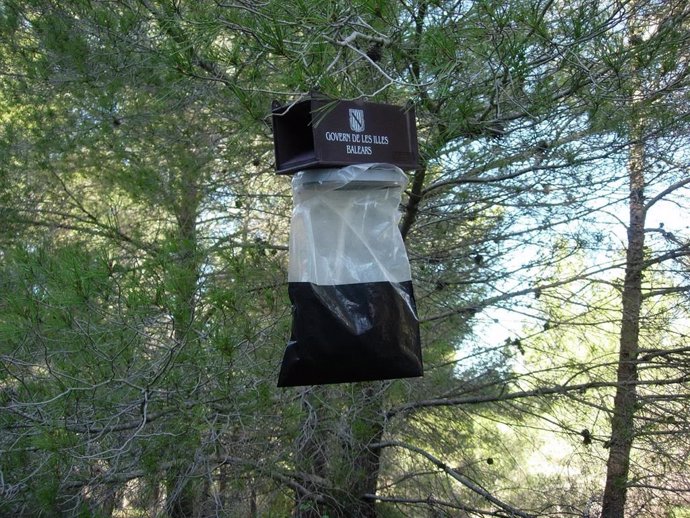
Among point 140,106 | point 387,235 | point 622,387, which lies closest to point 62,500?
point 387,235

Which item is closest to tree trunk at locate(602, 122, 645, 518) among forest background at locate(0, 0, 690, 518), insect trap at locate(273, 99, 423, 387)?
forest background at locate(0, 0, 690, 518)

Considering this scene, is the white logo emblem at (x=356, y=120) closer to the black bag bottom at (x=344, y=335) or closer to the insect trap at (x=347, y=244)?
the insect trap at (x=347, y=244)

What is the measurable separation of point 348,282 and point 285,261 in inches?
69.7

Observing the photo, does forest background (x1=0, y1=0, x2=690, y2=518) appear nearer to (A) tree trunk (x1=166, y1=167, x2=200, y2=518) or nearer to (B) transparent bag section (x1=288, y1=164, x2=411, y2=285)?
(A) tree trunk (x1=166, y1=167, x2=200, y2=518)

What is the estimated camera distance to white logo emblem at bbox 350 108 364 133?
168 centimetres

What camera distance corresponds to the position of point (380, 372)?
1764 mm

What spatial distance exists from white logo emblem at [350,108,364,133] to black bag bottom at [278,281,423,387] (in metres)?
0.37

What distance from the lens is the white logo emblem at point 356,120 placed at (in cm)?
168

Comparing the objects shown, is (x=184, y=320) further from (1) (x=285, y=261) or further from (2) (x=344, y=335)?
(1) (x=285, y=261)

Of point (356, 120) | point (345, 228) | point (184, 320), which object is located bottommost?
point (184, 320)

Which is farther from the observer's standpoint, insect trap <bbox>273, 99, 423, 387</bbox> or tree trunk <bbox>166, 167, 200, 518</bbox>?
tree trunk <bbox>166, 167, 200, 518</bbox>

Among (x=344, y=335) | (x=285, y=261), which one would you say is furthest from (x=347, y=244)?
(x=285, y=261)

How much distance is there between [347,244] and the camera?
5.77 ft

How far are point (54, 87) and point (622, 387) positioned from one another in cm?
305
